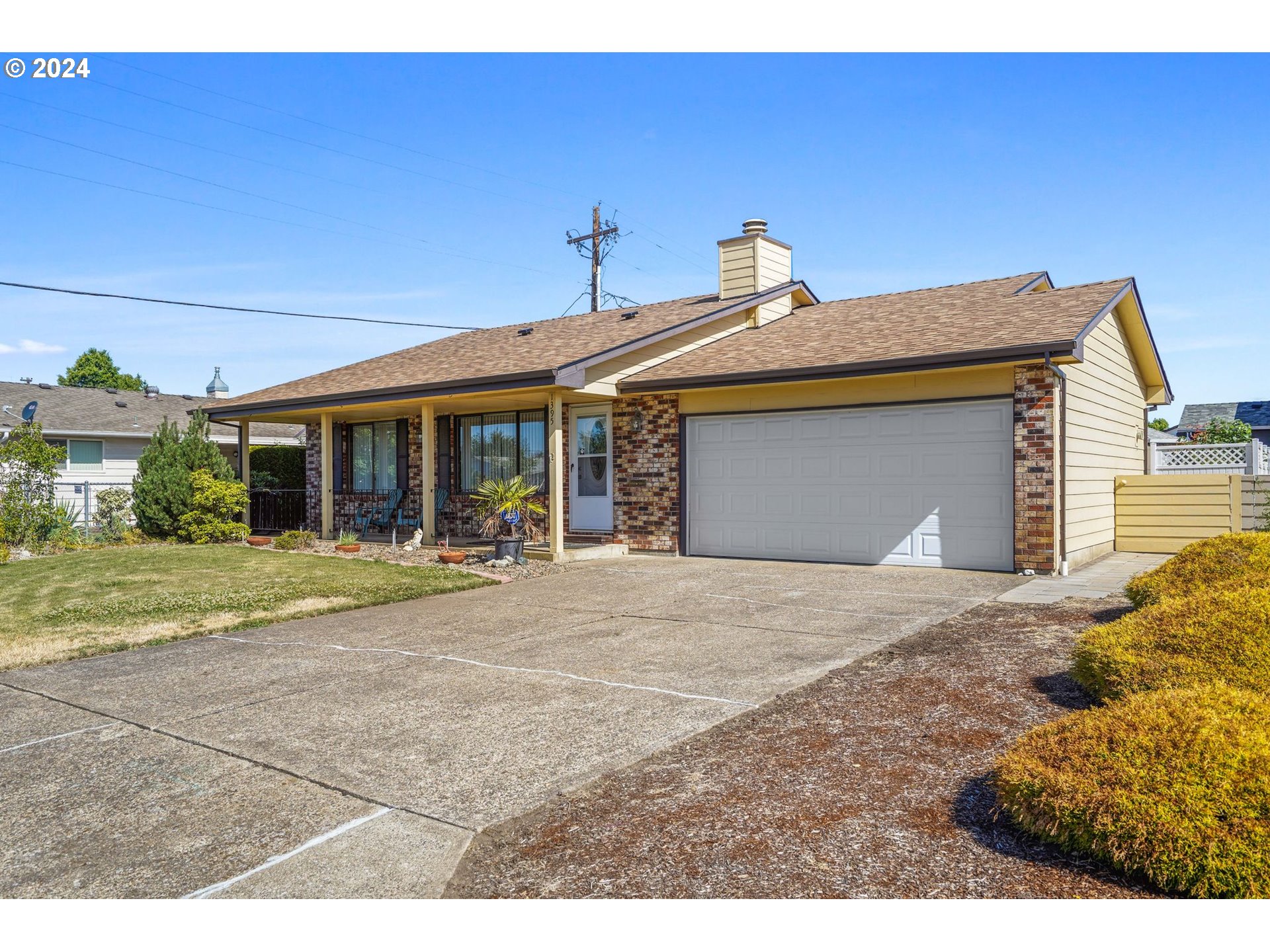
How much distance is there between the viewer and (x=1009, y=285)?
15.4 metres

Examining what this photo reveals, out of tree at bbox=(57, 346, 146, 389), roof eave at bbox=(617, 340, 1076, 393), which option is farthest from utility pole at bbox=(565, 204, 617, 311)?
tree at bbox=(57, 346, 146, 389)

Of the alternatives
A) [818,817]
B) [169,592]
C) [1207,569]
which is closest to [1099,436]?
[1207,569]

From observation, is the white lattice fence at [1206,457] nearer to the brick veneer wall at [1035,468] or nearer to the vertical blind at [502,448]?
the brick veneer wall at [1035,468]

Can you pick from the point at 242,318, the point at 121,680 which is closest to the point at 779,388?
the point at 121,680

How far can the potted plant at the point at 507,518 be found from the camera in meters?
13.1

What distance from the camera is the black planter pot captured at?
13.0m

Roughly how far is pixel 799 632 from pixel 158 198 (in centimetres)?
1915

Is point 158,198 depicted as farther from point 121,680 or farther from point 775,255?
point 121,680

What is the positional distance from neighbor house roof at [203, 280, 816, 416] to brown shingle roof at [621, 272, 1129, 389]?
0.83m

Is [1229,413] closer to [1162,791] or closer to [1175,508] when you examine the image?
[1175,508]

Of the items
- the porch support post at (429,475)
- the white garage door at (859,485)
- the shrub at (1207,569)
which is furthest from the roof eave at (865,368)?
the porch support post at (429,475)

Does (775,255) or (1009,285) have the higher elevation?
(775,255)

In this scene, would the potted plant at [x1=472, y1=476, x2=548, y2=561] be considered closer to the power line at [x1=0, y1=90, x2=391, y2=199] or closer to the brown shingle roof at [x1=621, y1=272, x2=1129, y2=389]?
the brown shingle roof at [x1=621, y1=272, x2=1129, y2=389]

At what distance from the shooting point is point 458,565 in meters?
13.0
